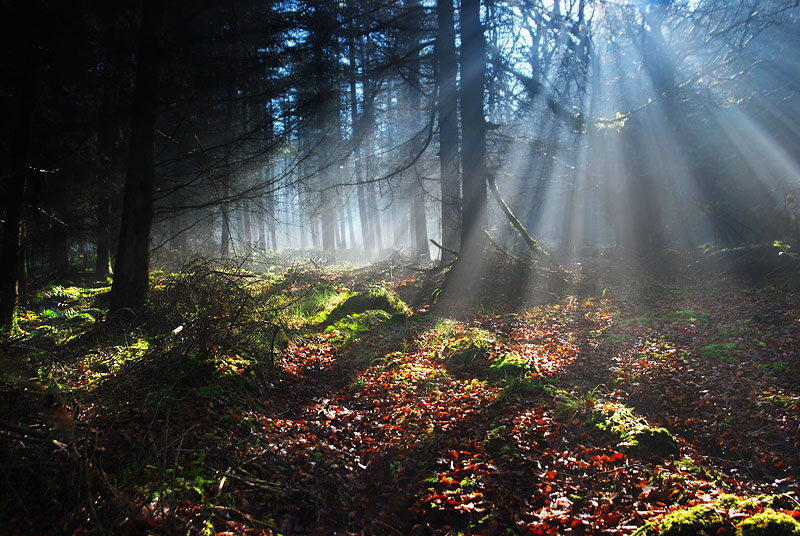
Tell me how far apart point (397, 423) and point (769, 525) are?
11.1 feet

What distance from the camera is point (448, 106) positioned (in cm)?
1087

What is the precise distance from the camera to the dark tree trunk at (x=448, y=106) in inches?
394

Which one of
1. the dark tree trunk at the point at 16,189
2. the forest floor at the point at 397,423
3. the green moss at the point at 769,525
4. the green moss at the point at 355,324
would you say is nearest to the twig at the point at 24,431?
the forest floor at the point at 397,423

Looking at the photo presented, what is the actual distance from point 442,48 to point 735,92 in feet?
35.6

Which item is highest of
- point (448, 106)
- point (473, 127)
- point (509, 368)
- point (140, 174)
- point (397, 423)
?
point (448, 106)

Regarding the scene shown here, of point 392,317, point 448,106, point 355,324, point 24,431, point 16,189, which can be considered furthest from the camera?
point 448,106

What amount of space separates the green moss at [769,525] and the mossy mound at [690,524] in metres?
0.09

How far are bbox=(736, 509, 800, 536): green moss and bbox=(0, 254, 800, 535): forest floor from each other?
0.05 feet

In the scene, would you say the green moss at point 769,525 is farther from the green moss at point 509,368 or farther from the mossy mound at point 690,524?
the green moss at point 509,368

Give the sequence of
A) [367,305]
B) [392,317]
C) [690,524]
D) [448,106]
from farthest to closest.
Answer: [448,106] < [367,305] < [392,317] < [690,524]

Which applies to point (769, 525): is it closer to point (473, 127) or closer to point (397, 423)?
point (397, 423)

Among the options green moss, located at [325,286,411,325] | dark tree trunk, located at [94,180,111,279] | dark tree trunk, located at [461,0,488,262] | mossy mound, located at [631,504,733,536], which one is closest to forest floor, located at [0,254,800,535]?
mossy mound, located at [631,504,733,536]

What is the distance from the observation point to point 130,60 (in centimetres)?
776

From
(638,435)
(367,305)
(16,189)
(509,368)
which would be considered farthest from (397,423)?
(16,189)
